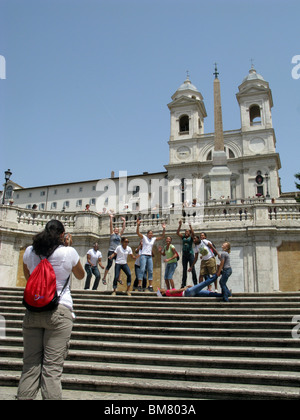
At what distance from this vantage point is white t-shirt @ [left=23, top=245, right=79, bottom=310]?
13.7 ft

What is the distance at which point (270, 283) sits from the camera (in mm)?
13945

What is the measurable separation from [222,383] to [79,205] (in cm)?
6577

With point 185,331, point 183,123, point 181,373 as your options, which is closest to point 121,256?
point 185,331

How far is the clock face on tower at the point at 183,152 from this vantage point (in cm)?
5719

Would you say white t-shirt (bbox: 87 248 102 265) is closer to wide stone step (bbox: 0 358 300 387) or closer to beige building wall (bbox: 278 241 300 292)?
wide stone step (bbox: 0 358 300 387)

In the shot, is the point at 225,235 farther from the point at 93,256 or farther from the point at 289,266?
the point at 93,256

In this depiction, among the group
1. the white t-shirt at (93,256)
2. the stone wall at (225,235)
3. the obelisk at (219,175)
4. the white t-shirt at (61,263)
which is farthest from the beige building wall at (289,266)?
the obelisk at (219,175)

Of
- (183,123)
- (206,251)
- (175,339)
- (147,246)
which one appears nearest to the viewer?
(175,339)

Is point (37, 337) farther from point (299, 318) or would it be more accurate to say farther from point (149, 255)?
point (149, 255)

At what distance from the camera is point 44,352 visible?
3887 millimetres

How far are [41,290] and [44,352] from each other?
0.64 meters

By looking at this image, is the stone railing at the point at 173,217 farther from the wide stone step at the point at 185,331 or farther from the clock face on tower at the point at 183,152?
the clock face on tower at the point at 183,152

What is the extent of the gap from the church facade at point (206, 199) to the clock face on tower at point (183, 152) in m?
0.16

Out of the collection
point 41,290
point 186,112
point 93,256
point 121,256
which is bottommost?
point 41,290
